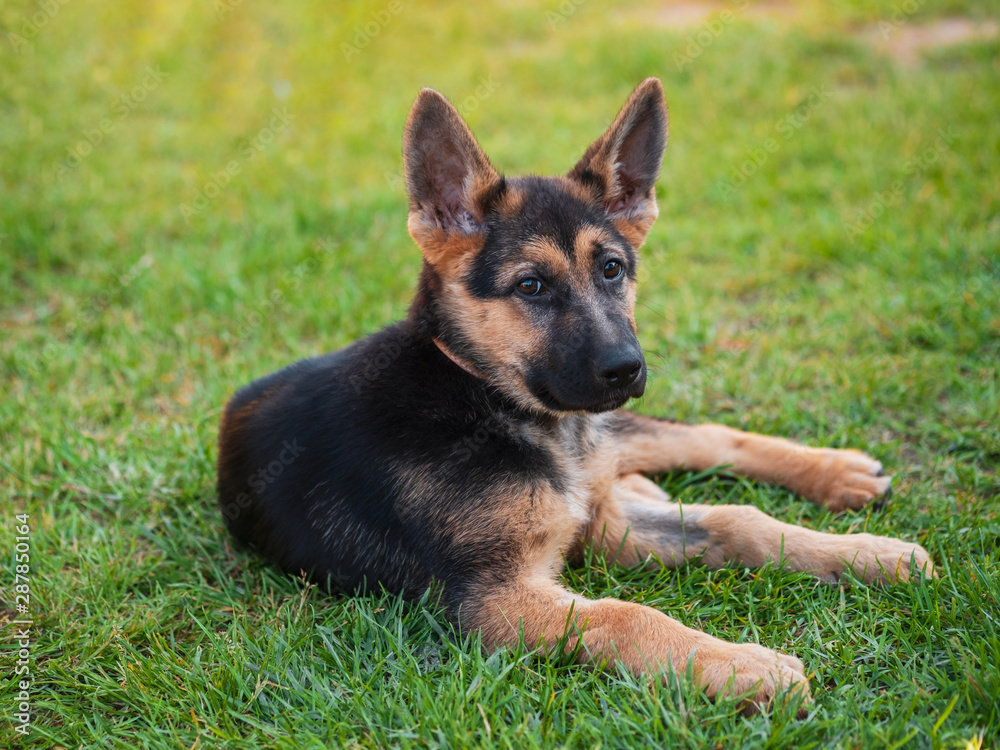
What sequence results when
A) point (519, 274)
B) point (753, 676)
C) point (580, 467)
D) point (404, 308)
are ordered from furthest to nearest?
point (404, 308) → point (580, 467) → point (519, 274) → point (753, 676)

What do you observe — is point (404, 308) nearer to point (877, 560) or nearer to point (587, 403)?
point (587, 403)

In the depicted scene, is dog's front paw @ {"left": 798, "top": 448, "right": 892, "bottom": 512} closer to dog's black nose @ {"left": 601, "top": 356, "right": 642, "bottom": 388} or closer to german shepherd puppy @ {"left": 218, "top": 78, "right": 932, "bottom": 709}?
german shepherd puppy @ {"left": 218, "top": 78, "right": 932, "bottom": 709}

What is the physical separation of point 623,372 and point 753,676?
48.9 inches

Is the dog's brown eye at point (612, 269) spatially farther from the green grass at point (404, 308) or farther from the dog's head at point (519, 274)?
the green grass at point (404, 308)

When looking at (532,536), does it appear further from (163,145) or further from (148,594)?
(163,145)

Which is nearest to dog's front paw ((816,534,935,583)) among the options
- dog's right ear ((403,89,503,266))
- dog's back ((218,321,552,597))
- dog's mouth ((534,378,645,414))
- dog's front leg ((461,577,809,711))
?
dog's front leg ((461,577,809,711))

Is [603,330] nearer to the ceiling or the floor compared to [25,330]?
nearer to the ceiling

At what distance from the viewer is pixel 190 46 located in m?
11.6

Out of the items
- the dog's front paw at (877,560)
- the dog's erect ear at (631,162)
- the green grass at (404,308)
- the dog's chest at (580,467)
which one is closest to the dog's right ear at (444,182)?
the dog's erect ear at (631,162)

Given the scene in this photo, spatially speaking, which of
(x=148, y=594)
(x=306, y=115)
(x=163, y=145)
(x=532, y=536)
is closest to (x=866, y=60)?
(x=306, y=115)

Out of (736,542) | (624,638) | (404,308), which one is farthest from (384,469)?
(404,308)

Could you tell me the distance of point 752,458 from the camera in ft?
14.3

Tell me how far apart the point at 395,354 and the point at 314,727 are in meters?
1.59

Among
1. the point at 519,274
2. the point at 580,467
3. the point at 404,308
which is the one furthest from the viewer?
the point at 404,308
